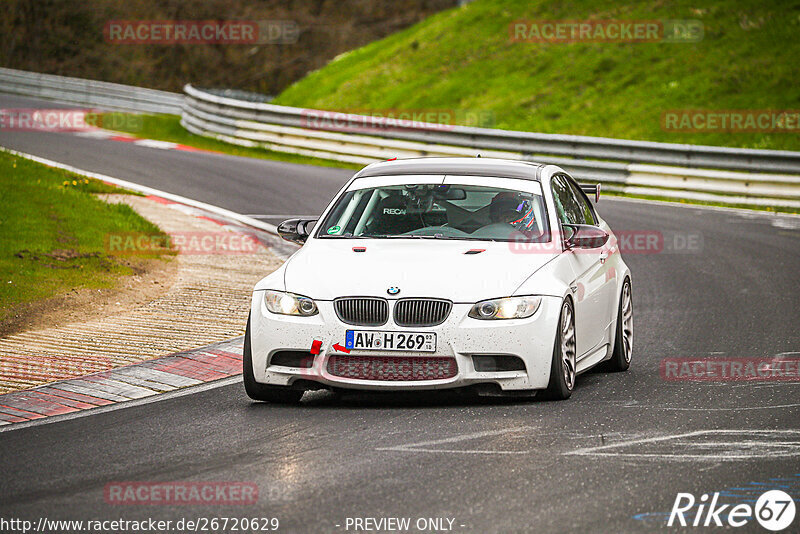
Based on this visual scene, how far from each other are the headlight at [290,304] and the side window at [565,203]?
222 cm

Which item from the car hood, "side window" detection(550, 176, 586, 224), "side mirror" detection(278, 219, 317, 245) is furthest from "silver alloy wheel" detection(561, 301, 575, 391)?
"side mirror" detection(278, 219, 317, 245)

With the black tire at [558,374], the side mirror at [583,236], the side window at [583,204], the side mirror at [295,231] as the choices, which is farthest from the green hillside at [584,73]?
the black tire at [558,374]

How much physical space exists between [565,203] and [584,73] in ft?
72.7

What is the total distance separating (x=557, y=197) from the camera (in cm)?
941

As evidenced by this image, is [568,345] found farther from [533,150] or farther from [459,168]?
[533,150]

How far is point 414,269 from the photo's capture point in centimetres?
805

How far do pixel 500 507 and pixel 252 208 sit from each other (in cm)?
1382

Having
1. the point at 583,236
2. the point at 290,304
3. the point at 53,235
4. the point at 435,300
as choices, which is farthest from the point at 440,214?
the point at 53,235

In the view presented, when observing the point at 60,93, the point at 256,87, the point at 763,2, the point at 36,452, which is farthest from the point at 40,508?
the point at 256,87

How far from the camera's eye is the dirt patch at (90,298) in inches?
438

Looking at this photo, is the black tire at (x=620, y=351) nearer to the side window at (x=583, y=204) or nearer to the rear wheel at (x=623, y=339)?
the rear wheel at (x=623, y=339)

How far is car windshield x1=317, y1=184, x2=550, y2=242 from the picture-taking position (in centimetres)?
884

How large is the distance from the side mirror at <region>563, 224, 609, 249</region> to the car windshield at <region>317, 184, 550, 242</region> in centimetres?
19

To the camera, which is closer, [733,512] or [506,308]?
[733,512]
